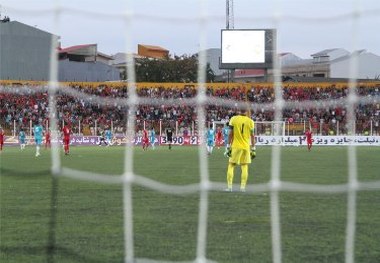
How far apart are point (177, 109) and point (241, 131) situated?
1384 cm

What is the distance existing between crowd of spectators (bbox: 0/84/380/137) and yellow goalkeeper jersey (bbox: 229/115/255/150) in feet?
5.06

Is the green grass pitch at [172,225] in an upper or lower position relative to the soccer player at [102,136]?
lower

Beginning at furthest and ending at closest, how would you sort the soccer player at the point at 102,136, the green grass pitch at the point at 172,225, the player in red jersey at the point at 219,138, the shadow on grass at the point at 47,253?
the player in red jersey at the point at 219,138
the soccer player at the point at 102,136
the green grass pitch at the point at 172,225
the shadow on grass at the point at 47,253

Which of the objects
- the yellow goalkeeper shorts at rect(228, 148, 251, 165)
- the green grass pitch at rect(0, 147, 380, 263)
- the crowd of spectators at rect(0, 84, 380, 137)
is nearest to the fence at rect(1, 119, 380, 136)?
the crowd of spectators at rect(0, 84, 380, 137)

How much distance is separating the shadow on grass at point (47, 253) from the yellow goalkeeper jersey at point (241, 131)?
5.24 m

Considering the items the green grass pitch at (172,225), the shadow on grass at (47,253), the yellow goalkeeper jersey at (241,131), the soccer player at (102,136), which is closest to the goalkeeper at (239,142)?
the yellow goalkeeper jersey at (241,131)

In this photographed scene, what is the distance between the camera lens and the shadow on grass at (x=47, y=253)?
565 centimetres

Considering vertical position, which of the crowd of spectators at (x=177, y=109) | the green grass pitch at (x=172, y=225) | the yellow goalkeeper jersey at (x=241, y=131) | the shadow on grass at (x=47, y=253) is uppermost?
the crowd of spectators at (x=177, y=109)

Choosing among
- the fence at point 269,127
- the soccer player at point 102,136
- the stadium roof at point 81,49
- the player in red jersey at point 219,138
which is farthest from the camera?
the player in red jersey at point 219,138

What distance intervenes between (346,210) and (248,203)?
1.38 meters

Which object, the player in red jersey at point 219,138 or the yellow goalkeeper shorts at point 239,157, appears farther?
the player in red jersey at point 219,138

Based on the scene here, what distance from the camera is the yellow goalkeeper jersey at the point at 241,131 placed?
10852 mm

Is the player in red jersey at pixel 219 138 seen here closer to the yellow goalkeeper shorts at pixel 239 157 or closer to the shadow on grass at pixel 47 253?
the yellow goalkeeper shorts at pixel 239 157

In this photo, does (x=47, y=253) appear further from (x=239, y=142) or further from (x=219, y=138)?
(x=219, y=138)
